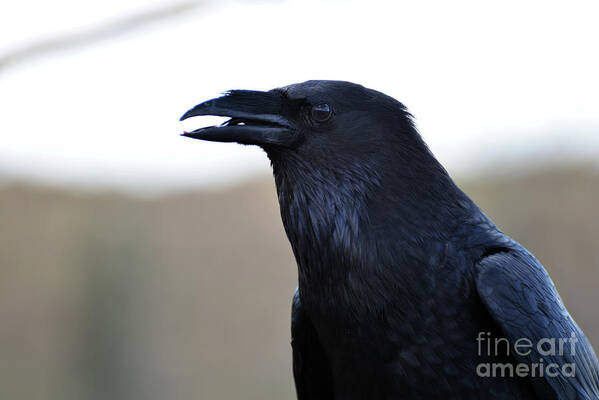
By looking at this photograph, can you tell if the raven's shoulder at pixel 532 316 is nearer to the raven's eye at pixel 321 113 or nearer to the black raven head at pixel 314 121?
the black raven head at pixel 314 121

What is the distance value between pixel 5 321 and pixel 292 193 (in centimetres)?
614

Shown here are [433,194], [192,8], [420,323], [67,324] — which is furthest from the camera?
[67,324]

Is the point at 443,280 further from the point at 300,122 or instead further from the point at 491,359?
the point at 300,122

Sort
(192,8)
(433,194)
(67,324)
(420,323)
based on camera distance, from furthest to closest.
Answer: (67,324), (192,8), (433,194), (420,323)

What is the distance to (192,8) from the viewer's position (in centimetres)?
360

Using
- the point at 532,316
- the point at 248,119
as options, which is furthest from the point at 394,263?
the point at 248,119

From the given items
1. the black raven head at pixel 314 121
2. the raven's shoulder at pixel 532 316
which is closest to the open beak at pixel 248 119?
the black raven head at pixel 314 121

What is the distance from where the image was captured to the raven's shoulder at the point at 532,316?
207cm

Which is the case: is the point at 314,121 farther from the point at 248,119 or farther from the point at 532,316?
the point at 532,316

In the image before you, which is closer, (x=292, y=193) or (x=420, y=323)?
(x=420, y=323)

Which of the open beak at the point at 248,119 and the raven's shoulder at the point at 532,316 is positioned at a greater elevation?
the open beak at the point at 248,119

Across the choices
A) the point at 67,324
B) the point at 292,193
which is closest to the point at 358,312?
the point at 292,193

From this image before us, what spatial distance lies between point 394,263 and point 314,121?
0.56 m

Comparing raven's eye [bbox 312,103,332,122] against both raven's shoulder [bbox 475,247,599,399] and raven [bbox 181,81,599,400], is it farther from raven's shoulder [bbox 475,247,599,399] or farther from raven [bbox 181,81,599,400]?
raven's shoulder [bbox 475,247,599,399]
